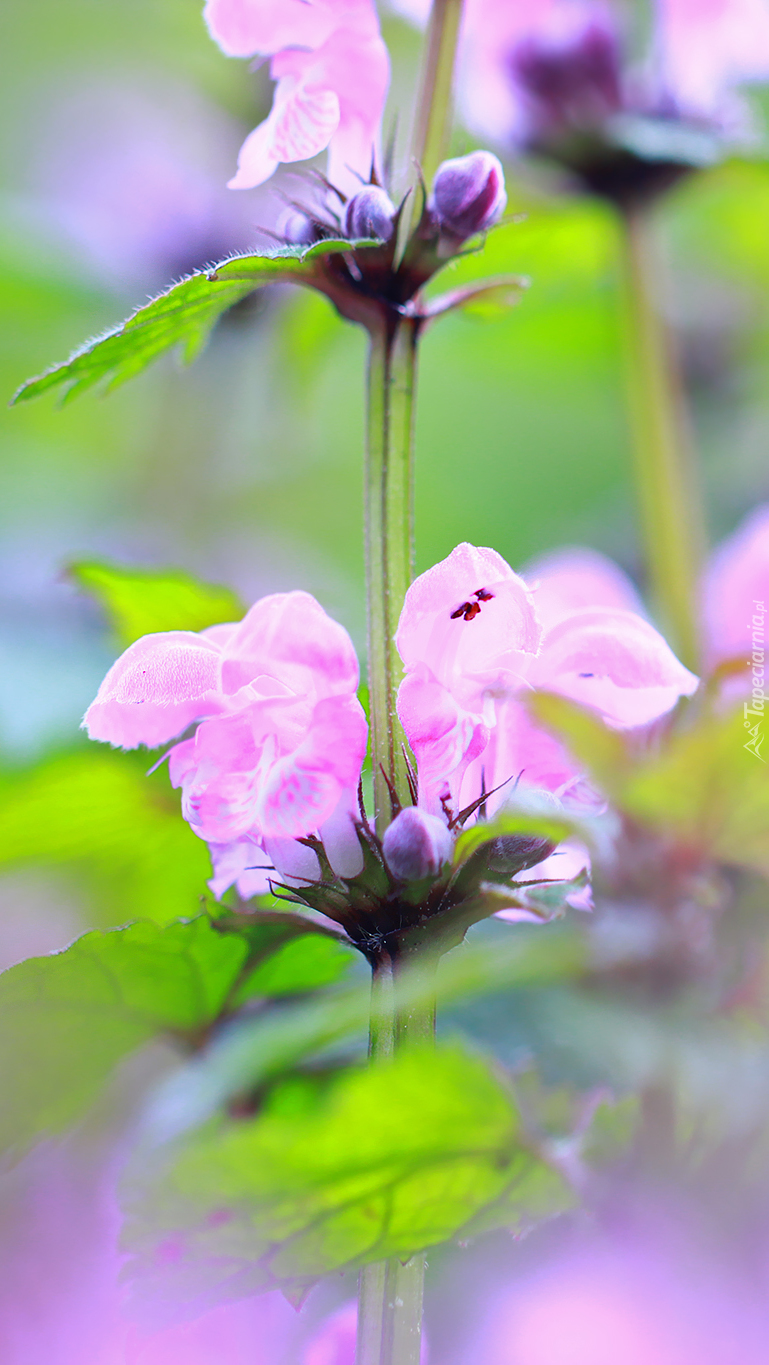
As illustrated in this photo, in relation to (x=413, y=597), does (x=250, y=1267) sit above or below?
below

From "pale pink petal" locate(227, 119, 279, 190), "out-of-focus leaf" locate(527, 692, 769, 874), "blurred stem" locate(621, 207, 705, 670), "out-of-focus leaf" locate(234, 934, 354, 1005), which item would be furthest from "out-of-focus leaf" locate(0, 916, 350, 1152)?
"blurred stem" locate(621, 207, 705, 670)

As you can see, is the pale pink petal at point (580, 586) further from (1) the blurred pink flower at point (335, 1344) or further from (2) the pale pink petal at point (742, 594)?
(1) the blurred pink flower at point (335, 1344)

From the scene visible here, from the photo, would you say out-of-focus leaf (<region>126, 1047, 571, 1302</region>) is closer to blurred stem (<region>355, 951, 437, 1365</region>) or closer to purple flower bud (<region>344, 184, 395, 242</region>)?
blurred stem (<region>355, 951, 437, 1365</region>)

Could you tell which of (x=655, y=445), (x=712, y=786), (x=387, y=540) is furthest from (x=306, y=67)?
(x=655, y=445)

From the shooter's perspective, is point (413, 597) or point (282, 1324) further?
point (282, 1324)

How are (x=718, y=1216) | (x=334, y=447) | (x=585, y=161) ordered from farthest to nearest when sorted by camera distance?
(x=334, y=447), (x=585, y=161), (x=718, y=1216)

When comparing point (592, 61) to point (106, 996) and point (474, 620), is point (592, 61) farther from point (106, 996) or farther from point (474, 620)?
point (106, 996)

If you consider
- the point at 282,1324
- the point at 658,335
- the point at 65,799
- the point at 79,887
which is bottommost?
the point at 282,1324

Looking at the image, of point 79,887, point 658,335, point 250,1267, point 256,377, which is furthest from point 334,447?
point 250,1267

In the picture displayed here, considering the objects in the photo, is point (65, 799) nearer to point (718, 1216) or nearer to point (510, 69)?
point (718, 1216)
